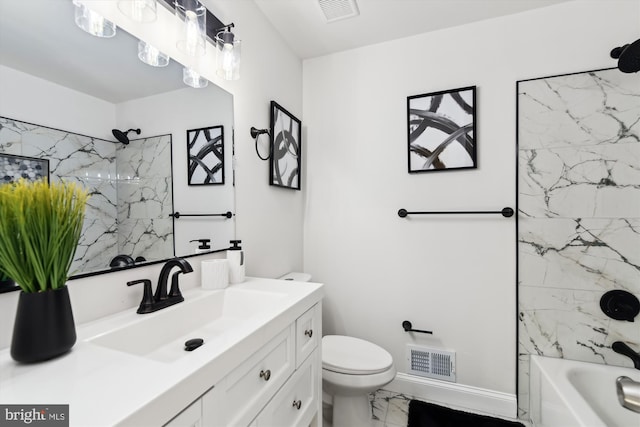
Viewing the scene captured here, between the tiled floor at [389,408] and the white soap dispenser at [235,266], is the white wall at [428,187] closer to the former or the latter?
the tiled floor at [389,408]

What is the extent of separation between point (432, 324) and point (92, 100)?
2.01 metres

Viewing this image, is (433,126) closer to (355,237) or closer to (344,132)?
(344,132)

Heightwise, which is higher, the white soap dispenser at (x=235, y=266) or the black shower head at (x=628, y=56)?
the black shower head at (x=628, y=56)

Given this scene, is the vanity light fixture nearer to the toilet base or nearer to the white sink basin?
the white sink basin

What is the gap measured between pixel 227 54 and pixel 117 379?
Result: 1.30 metres

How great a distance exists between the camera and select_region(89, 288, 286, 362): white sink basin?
79 centimetres

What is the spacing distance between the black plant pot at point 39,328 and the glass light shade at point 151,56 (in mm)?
830

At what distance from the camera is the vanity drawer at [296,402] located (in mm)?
872

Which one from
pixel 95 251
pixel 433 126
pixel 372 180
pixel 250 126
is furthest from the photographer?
pixel 372 180

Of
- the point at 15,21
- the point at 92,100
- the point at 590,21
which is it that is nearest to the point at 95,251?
the point at 92,100

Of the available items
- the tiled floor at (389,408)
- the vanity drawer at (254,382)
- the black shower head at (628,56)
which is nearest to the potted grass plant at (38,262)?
the vanity drawer at (254,382)

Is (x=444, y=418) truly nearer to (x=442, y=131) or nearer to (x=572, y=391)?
(x=572, y=391)

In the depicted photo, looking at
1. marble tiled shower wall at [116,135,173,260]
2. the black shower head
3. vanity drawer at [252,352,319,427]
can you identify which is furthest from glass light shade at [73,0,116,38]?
the black shower head

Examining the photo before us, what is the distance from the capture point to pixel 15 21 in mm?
699
